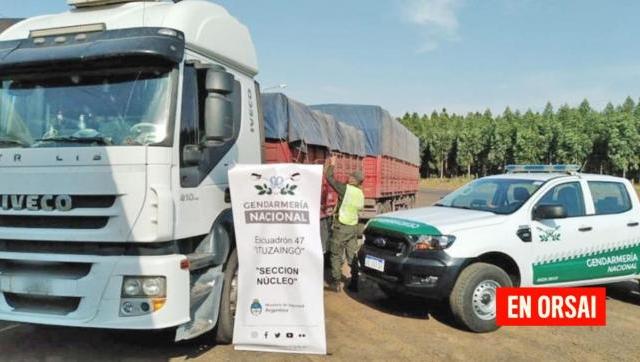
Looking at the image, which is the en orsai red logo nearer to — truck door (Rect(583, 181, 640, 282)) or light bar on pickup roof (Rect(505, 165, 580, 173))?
truck door (Rect(583, 181, 640, 282))

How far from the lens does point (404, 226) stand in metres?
6.17

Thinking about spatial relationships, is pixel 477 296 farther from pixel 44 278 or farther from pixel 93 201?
pixel 44 278

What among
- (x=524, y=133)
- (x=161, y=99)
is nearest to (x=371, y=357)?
(x=161, y=99)

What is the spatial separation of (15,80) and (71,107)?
2.19 feet

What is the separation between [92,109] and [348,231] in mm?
4390

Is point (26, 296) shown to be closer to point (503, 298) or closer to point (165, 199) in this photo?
point (165, 199)

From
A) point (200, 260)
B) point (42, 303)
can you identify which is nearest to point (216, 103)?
point (200, 260)

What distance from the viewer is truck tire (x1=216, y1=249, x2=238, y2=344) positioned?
16.6ft

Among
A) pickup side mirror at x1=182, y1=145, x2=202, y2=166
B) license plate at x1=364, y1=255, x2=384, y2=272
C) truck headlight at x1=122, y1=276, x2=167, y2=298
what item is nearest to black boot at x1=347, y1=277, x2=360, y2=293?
license plate at x1=364, y1=255, x2=384, y2=272

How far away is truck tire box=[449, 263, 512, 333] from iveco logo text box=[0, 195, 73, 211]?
3.95 metres

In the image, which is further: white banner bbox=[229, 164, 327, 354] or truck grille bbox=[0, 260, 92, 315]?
white banner bbox=[229, 164, 327, 354]

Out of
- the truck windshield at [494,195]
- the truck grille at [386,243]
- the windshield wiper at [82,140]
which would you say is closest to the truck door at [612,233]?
the truck windshield at [494,195]

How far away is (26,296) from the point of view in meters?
4.34

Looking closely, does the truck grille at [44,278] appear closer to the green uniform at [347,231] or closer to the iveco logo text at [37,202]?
the iveco logo text at [37,202]
